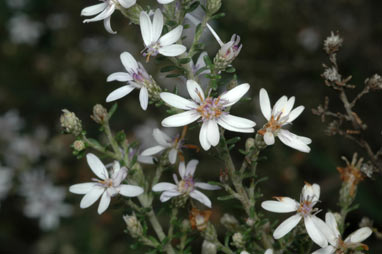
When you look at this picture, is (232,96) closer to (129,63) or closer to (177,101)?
(177,101)

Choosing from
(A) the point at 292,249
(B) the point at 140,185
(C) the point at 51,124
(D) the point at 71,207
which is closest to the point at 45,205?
(D) the point at 71,207

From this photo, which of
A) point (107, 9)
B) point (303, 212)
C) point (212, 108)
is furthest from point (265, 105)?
point (107, 9)

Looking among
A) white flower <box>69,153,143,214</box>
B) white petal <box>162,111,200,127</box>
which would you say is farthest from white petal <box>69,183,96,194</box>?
white petal <box>162,111,200,127</box>

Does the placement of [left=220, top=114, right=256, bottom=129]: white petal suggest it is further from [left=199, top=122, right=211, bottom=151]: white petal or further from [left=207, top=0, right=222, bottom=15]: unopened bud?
[left=207, top=0, right=222, bottom=15]: unopened bud

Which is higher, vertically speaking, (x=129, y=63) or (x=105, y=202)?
(x=129, y=63)

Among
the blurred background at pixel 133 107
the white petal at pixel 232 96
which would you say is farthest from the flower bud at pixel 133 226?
the blurred background at pixel 133 107

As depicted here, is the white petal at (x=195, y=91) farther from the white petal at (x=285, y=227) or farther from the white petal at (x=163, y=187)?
the white petal at (x=285, y=227)
